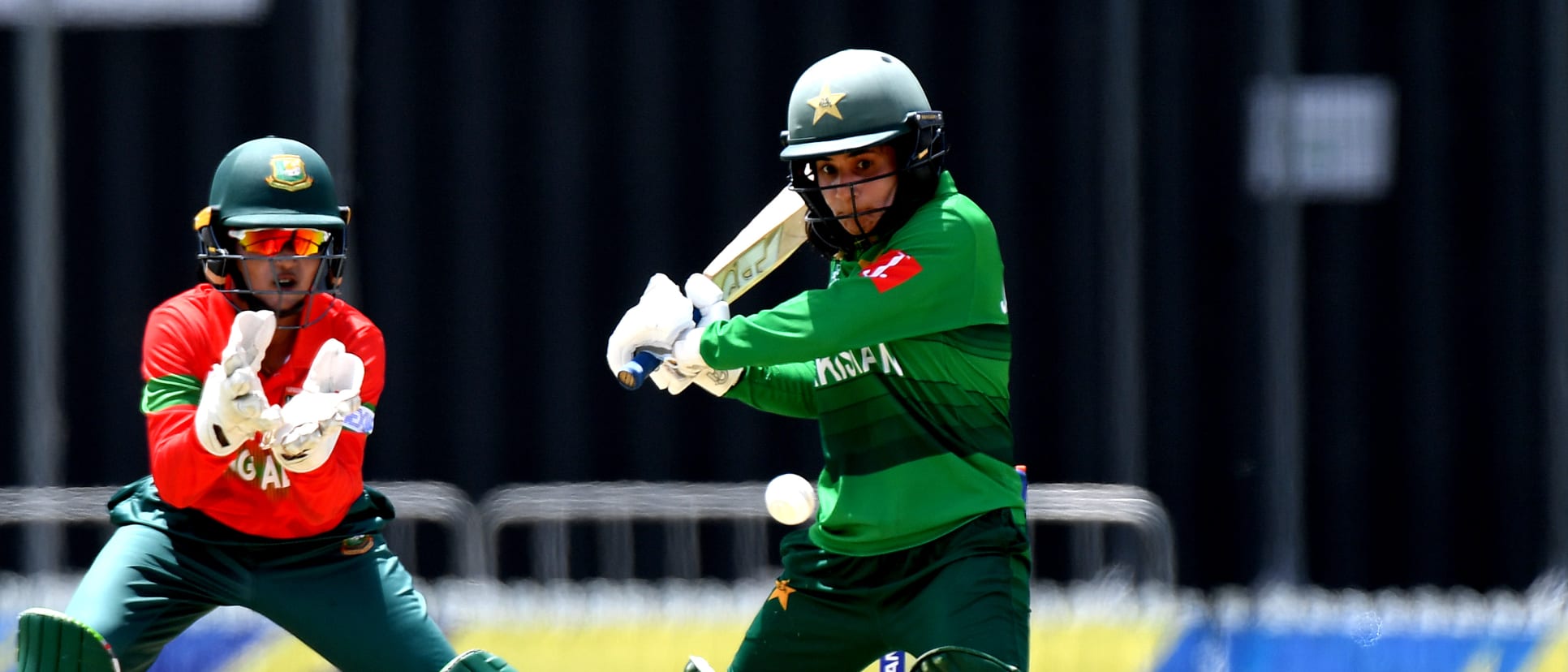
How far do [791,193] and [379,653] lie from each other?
1.43 m

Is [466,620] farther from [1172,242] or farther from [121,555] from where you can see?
[1172,242]

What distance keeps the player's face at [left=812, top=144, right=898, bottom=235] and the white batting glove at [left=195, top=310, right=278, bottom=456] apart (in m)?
1.26

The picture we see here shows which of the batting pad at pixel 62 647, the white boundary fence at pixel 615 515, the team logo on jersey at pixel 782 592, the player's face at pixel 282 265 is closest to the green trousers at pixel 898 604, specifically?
the team logo on jersey at pixel 782 592

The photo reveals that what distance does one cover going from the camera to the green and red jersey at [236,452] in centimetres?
503

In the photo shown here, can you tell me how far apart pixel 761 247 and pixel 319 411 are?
1.09m

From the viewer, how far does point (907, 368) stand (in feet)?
15.9

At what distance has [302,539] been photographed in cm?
524

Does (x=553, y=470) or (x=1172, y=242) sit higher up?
(x=1172, y=242)

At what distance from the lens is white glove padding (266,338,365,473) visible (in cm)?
492

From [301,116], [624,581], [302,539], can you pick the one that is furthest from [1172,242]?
[302,539]

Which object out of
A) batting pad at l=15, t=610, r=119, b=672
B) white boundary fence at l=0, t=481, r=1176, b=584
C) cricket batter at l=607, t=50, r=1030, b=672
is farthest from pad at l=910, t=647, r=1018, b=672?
white boundary fence at l=0, t=481, r=1176, b=584

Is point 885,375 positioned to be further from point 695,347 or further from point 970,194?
point 970,194

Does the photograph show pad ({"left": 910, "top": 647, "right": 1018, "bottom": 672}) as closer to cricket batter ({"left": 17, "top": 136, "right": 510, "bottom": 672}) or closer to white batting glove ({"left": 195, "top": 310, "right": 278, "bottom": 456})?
cricket batter ({"left": 17, "top": 136, "right": 510, "bottom": 672})

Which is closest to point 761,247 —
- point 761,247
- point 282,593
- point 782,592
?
point 761,247
